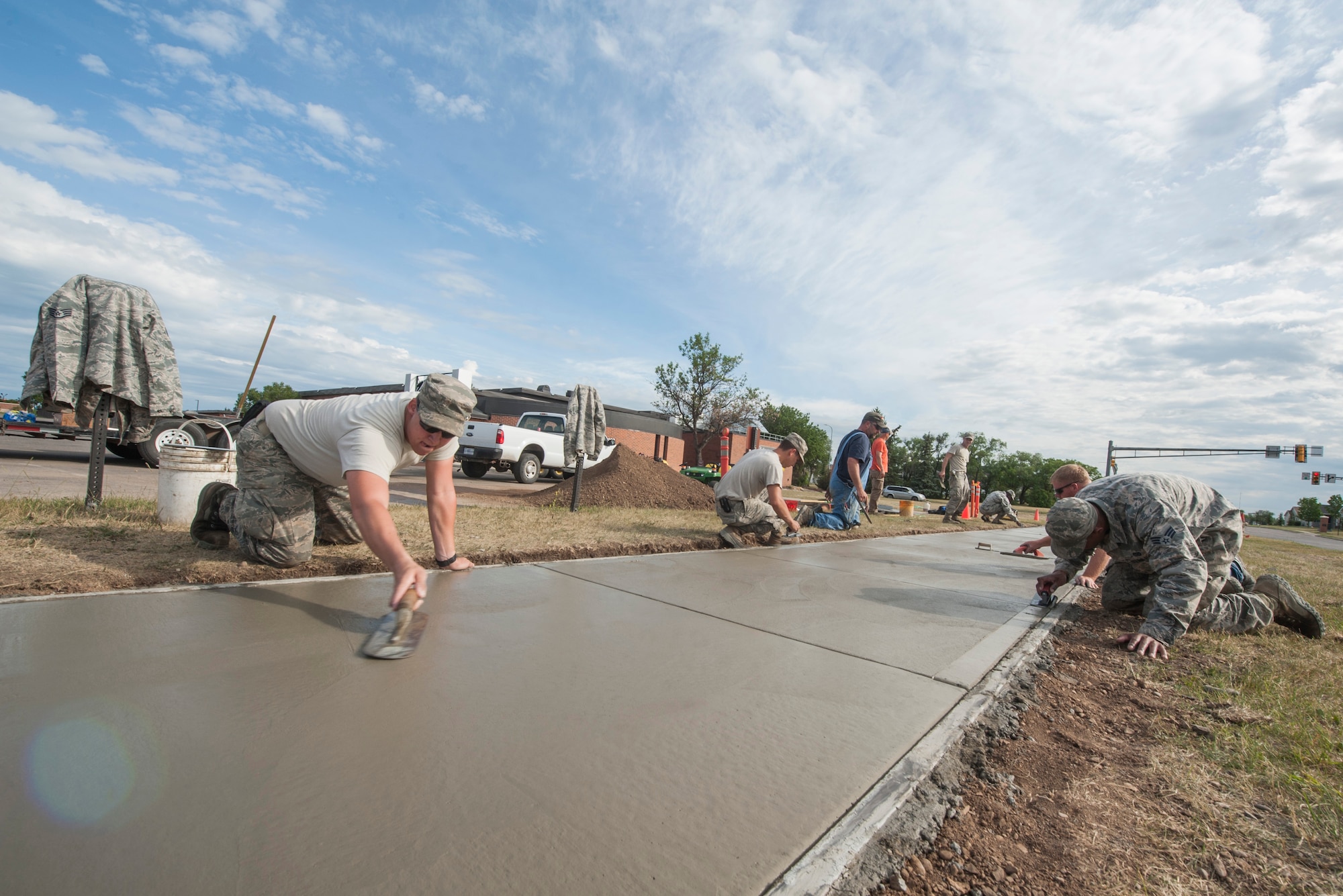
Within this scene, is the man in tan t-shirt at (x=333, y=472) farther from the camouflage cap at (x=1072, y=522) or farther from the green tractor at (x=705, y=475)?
the green tractor at (x=705, y=475)

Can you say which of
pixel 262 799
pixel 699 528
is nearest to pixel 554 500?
pixel 699 528

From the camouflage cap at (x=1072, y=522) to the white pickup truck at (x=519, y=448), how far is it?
30.1 ft

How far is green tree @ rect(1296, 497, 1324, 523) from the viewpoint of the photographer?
11794 centimetres

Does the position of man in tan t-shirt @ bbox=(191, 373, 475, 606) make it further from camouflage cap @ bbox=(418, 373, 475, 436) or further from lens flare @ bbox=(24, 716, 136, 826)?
lens flare @ bbox=(24, 716, 136, 826)

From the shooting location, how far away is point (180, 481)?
466cm

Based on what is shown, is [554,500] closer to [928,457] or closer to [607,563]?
[607,563]

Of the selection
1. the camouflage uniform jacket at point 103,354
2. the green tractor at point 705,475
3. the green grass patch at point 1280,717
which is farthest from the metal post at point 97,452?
the green tractor at point 705,475

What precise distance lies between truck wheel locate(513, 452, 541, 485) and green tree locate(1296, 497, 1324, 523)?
15644cm

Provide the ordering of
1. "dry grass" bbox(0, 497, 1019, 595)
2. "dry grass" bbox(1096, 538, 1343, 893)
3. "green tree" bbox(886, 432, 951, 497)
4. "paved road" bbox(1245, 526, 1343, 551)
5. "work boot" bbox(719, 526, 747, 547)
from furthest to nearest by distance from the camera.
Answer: "green tree" bbox(886, 432, 951, 497)
"paved road" bbox(1245, 526, 1343, 551)
"work boot" bbox(719, 526, 747, 547)
"dry grass" bbox(0, 497, 1019, 595)
"dry grass" bbox(1096, 538, 1343, 893)

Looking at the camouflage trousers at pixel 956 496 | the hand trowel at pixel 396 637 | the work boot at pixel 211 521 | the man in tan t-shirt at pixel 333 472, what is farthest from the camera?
the camouflage trousers at pixel 956 496

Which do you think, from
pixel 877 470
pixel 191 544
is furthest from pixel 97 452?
pixel 877 470

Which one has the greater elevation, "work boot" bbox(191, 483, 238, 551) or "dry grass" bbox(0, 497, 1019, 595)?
"work boot" bbox(191, 483, 238, 551)

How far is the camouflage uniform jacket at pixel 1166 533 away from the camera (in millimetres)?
3277

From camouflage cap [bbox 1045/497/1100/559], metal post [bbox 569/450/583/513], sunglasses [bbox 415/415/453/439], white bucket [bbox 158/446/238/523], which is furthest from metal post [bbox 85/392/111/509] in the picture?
camouflage cap [bbox 1045/497/1100/559]
